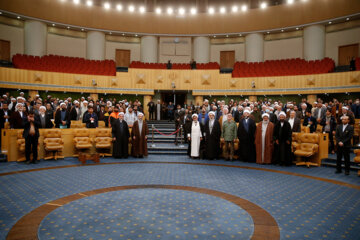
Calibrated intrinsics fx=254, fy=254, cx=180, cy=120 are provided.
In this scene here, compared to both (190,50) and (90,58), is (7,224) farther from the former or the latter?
(190,50)

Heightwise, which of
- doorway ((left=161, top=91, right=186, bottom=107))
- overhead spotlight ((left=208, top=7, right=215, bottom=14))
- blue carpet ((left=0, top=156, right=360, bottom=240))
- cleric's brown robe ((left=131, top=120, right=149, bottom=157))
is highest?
overhead spotlight ((left=208, top=7, right=215, bottom=14))

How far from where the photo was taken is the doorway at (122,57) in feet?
72.4

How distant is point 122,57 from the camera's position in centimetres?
2219

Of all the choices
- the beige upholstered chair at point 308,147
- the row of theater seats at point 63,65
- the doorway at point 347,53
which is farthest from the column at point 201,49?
the beige upholstered chair at point 308,147

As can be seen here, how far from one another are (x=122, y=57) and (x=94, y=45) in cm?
253

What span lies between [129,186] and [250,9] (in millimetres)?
19002

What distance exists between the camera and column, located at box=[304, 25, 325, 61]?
61.2 ft

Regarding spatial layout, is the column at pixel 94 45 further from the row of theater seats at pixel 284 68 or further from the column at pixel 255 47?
the column at pixel 255 47

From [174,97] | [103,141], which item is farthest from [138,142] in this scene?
[174,97]

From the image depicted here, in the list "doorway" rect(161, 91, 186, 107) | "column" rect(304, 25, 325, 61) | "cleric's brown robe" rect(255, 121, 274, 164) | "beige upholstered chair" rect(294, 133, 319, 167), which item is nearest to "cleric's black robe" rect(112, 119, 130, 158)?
"cleric's brown robe" rect(255, 121, 274, 164)

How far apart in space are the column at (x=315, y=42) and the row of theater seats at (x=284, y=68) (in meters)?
1.47

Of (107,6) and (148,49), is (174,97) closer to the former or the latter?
(148,49)

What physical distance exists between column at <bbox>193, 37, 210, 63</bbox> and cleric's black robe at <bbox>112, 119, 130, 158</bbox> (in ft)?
46.0

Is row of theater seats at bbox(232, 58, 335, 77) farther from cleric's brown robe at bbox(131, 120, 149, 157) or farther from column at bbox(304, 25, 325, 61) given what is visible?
cleric's brown robe at bbox(131, 120, 149, 157)
